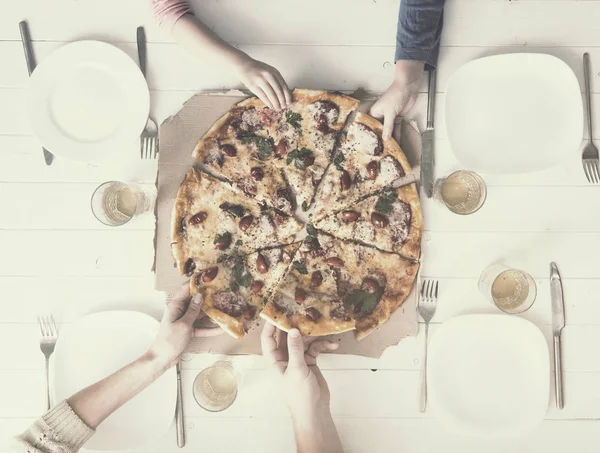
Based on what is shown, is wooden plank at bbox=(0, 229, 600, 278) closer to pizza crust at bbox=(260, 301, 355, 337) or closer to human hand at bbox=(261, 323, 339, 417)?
pizza crust at bbox=(260, 301, 355, 337)

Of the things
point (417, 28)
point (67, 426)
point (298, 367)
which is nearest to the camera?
point (67, 426)

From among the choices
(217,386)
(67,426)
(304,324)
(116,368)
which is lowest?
(67,426)

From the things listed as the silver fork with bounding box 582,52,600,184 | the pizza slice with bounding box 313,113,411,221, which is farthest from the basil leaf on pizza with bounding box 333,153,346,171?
the silver fork with bounding box 582,52,600,184

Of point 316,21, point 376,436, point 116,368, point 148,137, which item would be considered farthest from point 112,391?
point 316,21

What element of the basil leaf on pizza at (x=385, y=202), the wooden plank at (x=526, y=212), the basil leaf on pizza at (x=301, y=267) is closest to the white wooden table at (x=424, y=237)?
the wooden plank at (x=526, y=212)

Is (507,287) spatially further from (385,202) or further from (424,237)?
(385,202)

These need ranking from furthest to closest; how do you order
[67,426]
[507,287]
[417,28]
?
1. [507,287]
2. [417,28]
3. [67,426]
